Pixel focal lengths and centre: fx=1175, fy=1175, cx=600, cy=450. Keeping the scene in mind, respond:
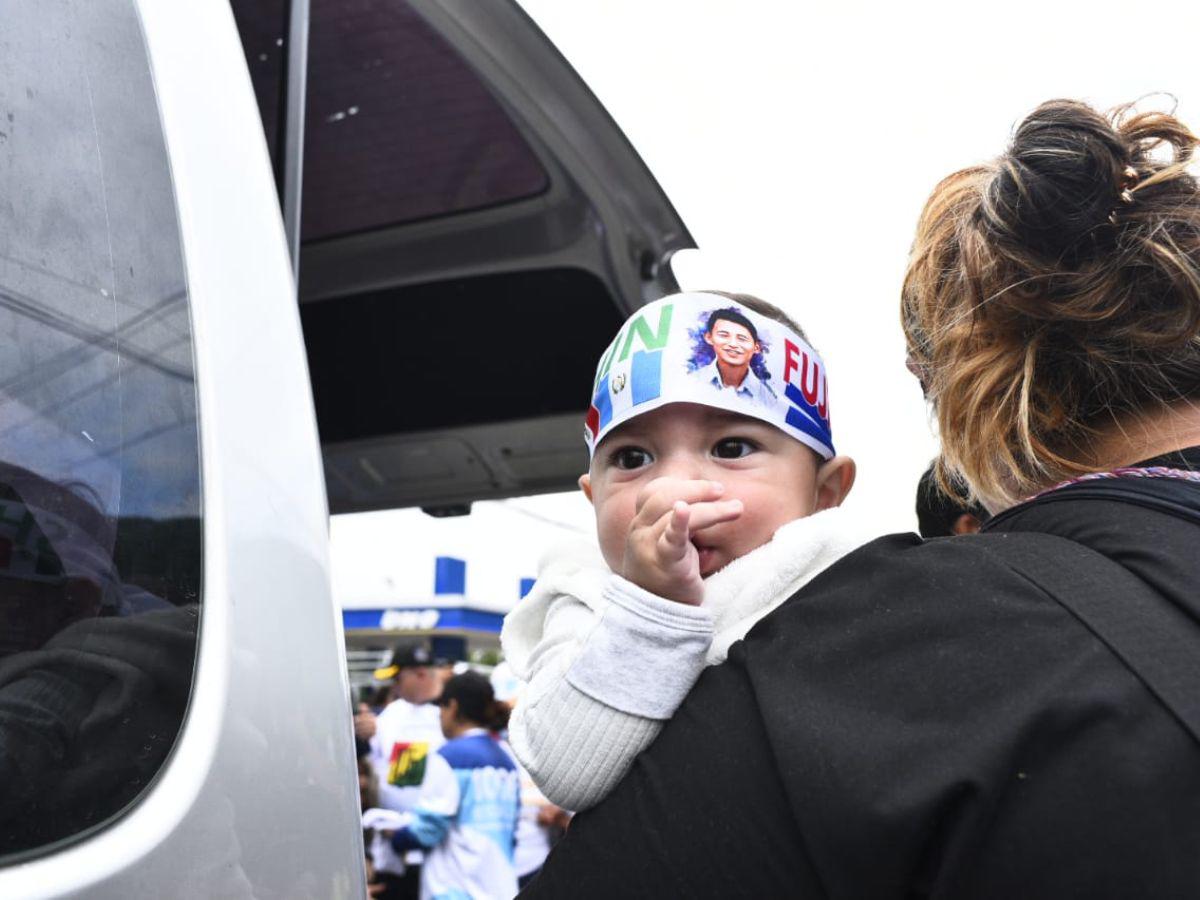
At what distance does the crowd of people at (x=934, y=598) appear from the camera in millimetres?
742

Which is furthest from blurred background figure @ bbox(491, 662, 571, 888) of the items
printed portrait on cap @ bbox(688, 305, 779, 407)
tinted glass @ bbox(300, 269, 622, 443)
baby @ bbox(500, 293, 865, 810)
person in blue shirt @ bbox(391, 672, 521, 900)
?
printed portrait on cap @ bbox(688, 305, 779, 407)

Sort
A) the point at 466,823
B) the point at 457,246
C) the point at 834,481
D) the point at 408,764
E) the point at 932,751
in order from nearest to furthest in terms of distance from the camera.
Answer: the point at 932,751, the point at 834,481, the point at 457,246, the point at 466,823, the point at 408,764

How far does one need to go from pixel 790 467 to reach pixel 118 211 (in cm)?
77

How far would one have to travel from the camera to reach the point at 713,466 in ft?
4.43

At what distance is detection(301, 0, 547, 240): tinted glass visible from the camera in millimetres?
2156

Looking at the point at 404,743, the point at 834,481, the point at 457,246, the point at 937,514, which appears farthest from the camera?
the point at 404,743

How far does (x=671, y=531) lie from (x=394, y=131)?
1.66 m

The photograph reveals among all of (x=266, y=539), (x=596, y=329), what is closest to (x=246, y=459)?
(x=266, y=539)

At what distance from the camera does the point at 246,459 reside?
105 cm

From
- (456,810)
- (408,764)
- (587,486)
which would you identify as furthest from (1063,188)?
(408,764)


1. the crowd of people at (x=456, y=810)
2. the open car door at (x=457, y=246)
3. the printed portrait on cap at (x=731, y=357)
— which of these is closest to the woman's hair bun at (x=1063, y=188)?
the printed portrait on cap at (x=731, y=357)

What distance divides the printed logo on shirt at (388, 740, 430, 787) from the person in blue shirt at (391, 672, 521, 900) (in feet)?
0.63

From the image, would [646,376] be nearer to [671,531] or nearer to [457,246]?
[671,531]

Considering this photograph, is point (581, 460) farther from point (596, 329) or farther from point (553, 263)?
point (553, 263)
